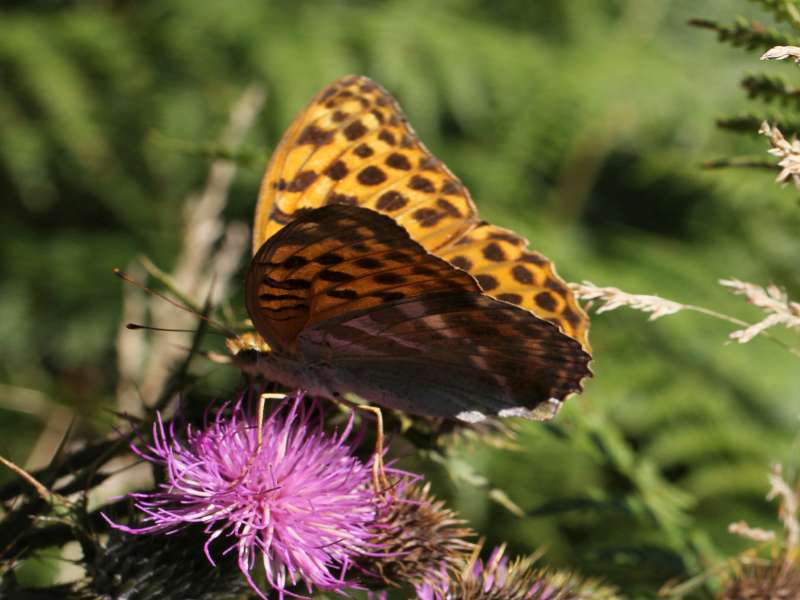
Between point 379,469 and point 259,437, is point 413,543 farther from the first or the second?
point 259,437

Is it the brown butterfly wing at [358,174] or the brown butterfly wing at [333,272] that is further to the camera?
the brown butterfly wing at [358,174]

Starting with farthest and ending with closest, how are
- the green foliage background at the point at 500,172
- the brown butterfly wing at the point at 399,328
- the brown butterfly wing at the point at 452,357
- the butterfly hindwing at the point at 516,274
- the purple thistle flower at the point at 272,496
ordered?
1. the green foliage background at the point at 500,172
2. the butterfly hindwing at the point at 516,274
3. the brown butterfly wing at the point at 452,357
4. the brown butterfly wing at the point at 399,328
5. the purple thistle flower at the point at 272,496

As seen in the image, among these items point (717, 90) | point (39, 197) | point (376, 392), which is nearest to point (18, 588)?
point (376, 392)

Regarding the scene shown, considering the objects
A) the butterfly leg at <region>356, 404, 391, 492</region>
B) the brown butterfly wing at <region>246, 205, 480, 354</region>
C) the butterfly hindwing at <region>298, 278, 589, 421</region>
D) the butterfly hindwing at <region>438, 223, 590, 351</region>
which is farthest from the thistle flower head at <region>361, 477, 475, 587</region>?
the butterfly hindwing at <region>438, 223, 590, 351</region>

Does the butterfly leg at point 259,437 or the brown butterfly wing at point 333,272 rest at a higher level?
the brown butterfly wing at point 333,272

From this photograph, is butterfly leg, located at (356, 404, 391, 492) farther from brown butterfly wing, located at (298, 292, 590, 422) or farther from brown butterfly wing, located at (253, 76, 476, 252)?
brown butterfly wing, located at (253, 76, 476, 252)

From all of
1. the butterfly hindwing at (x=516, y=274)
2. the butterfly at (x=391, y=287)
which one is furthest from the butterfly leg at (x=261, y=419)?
the butterfly hindwing at (x=516, y=274)

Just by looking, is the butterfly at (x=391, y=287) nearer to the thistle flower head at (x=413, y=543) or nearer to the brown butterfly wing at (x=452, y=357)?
the brown butterfly wing at (x=452, y=357)
